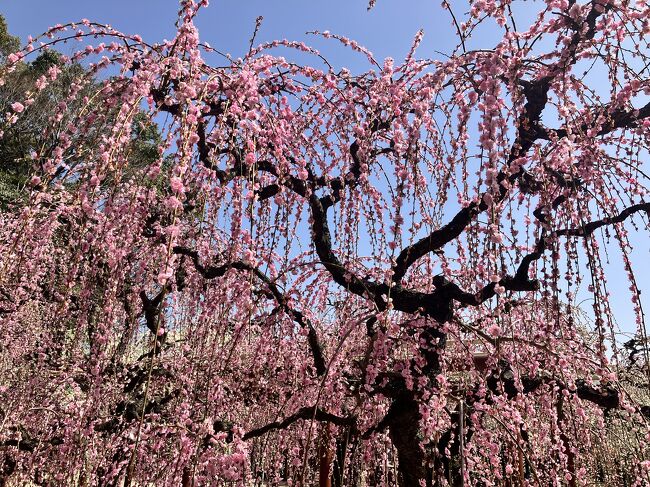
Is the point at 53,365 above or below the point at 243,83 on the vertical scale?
below

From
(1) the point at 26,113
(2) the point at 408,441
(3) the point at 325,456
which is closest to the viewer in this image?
(2) the point at 408,441

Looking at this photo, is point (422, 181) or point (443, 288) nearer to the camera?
point (422, 181)

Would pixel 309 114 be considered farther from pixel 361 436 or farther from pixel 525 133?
pixel 361 436

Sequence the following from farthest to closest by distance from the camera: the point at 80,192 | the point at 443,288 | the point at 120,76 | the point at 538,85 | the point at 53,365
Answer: the point at 53,365 → the point at 443,288 → the point at 538,85 → the point at 120,76 → the point at 80,192

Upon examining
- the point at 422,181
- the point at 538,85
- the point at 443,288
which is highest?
the point at 538,85

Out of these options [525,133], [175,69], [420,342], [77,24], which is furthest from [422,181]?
[77,24]

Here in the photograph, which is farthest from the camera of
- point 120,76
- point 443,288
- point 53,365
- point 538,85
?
point 53,365

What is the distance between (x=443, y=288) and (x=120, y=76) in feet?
7.43

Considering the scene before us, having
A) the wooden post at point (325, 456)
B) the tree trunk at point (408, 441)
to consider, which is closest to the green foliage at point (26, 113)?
the wooden post at point (325, 456)

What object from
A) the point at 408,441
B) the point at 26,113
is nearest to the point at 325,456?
the point at 408,441

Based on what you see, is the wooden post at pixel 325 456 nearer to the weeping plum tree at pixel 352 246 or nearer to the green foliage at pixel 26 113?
the weeping plum tree at pixel 352 246

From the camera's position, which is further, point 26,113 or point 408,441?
point 26,113

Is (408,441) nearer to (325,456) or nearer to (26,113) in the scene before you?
(325,456)

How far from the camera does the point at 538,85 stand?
2812 mm
